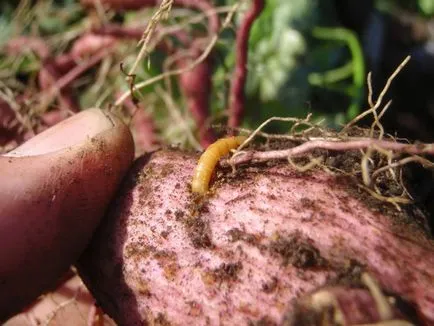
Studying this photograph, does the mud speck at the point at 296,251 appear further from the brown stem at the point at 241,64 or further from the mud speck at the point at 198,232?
the brown stem at the point at 241,64

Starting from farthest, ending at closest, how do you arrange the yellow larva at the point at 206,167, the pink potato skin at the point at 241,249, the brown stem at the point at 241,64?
the brown stem at the point at 241,64 < the yellow larva at the point at 206,167 < the pink potato skin at the point at 241,249

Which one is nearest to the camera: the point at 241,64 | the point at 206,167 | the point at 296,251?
the point at 296,251

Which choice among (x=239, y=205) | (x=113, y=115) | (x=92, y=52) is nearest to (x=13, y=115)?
(x=92, y=52)

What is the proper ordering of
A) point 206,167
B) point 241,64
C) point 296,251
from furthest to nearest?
point 241,64, point 206,167, point 296,251

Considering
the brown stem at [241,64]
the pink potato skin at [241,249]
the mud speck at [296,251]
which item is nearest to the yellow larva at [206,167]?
the pink potato skin at [241,249]

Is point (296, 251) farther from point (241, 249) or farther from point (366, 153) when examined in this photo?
point (366, 153)

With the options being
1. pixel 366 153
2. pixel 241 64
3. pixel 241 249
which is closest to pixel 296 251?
pixel 241 249

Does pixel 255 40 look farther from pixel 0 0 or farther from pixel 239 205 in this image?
pixel 0 0
